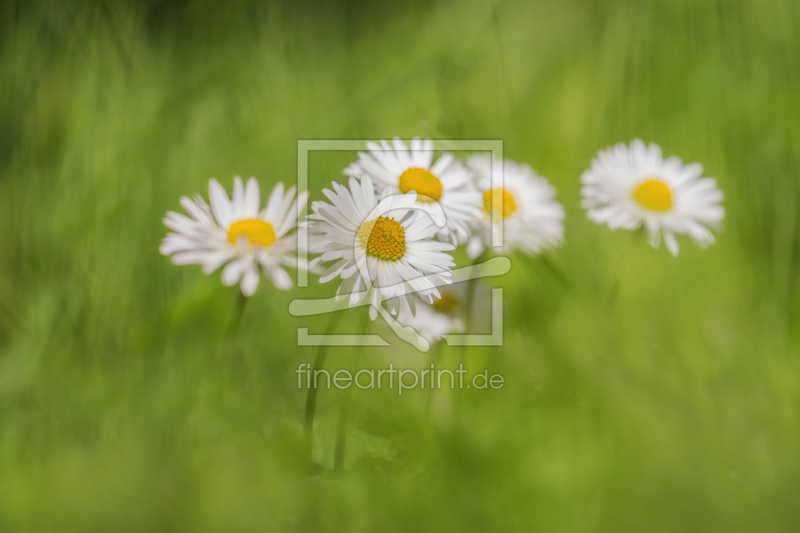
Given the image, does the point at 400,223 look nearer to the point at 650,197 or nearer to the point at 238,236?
the point at 238,236

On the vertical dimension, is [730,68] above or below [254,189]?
above

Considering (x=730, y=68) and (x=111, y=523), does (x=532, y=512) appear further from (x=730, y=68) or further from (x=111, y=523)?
(x=730, y=68)

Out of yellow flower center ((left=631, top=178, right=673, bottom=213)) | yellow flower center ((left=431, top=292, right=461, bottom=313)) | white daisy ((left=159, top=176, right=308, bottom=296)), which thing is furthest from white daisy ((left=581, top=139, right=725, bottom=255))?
white daisy ((left=159, top=176, right=308, bottom=296))

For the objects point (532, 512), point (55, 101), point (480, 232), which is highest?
point (55, 101)

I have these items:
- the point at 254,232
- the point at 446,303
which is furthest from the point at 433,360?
the point at 254,232

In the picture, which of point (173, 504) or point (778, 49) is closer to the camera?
point (173, 504)

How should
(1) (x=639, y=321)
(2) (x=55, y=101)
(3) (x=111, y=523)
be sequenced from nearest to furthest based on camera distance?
1. (3) (x=111, y=523)
2. (1) (x=639, y=321)
3. (2) (x=55, y=101)

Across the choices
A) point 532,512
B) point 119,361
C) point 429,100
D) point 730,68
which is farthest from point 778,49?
point 119,361

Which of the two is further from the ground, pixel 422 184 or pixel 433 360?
pixel 422 184
